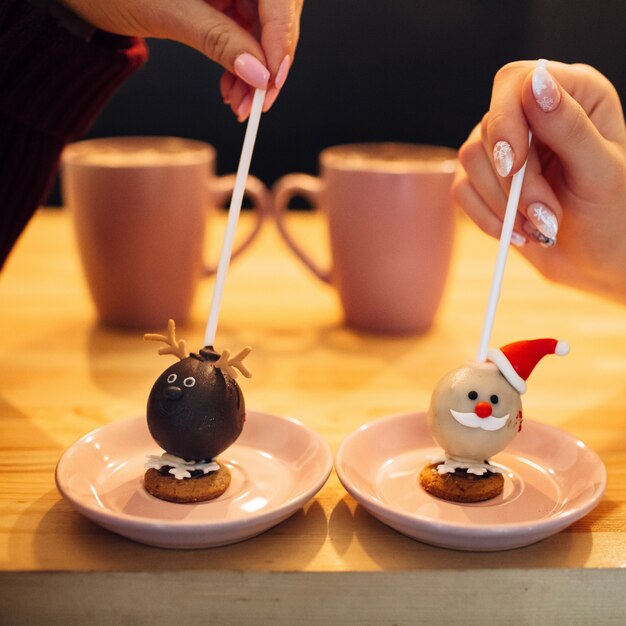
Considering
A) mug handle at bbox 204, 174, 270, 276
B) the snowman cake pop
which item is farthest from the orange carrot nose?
mug handle at bbox 204, 174, 270, 276

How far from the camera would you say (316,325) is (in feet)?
3.10

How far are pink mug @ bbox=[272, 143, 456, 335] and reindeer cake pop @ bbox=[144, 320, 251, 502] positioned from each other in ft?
1.17

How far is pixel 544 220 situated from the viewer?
2.17ft

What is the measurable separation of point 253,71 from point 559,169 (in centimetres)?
30

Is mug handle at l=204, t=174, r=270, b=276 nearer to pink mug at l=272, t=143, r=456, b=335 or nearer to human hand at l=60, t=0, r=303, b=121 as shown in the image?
pink mug at l=272, t=143, r=456, b=335

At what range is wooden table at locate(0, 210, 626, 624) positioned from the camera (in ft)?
1.60

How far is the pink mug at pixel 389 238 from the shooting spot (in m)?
0.88

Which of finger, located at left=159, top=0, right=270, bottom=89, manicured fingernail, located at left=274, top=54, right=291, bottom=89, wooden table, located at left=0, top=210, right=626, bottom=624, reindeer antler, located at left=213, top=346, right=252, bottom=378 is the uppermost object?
finger, located at left=159, top=0, right=270, bottom=89

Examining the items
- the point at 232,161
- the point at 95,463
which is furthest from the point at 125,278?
the point at 232,161

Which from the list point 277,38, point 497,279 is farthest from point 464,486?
point 277,38

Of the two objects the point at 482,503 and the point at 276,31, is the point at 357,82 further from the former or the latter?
the point at 482,503

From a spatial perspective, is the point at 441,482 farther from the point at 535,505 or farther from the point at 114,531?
the point at 114,531

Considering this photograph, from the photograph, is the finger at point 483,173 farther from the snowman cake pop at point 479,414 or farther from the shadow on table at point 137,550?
the shadow on table at point 137,550

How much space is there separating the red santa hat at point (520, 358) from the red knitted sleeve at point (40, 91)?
479 millimetres
